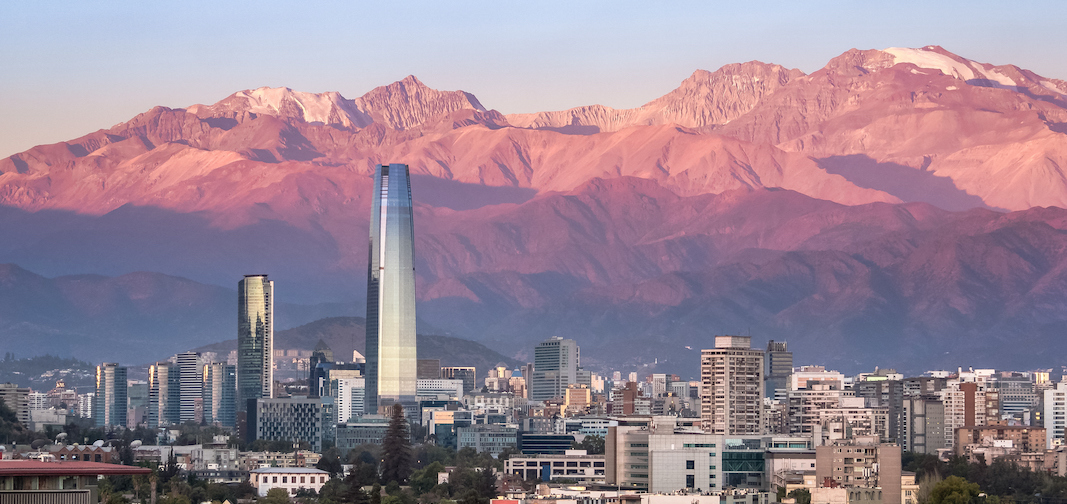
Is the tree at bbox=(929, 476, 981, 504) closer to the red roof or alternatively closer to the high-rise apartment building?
the high-rise apartment building

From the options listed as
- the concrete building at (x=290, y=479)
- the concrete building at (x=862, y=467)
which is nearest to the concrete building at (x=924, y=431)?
the concrete building at (x=290, y=479)

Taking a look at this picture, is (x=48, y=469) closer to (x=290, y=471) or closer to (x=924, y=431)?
(x=290, y=471)

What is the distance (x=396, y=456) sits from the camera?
160875 mm

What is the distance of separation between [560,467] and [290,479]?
20.8m

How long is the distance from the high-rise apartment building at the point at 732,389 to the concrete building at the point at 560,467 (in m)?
21.8

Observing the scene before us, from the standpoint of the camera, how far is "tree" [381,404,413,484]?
157 metres

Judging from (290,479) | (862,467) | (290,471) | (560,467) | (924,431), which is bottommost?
(290,479)

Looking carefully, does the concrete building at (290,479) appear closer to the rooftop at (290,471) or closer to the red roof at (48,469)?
the rooftop at (290,471)

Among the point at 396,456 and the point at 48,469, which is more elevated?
the point at 48,469

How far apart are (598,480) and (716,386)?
51352 mm

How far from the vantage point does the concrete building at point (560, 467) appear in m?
152

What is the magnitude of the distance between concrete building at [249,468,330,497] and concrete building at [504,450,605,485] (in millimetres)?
15269

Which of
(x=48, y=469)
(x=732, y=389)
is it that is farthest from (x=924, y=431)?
(x=48, y=469)

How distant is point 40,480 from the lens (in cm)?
4603
